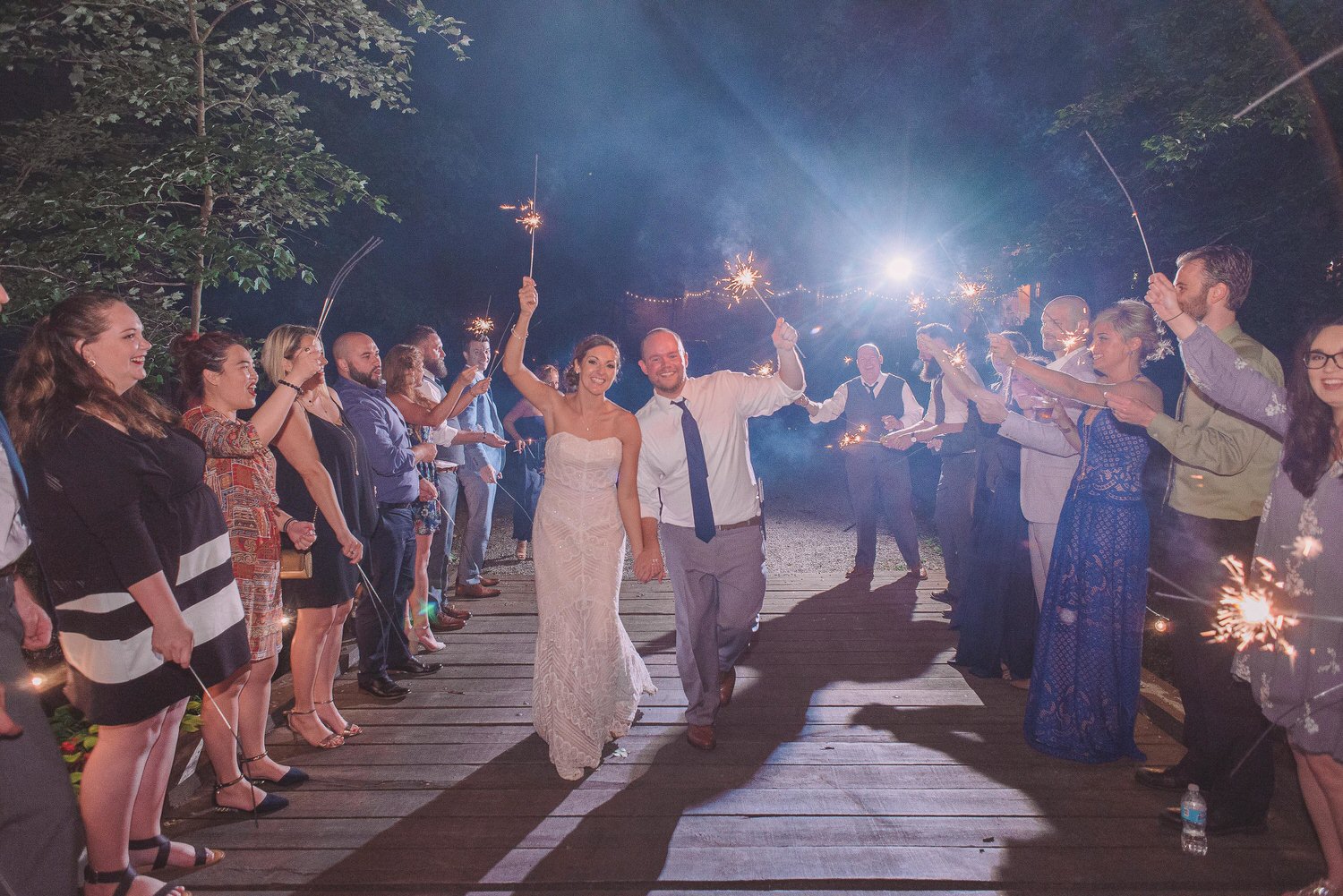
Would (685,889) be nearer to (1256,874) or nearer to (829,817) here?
(829,817)

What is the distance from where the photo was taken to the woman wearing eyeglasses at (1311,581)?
8.17 ft

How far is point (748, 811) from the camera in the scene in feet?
11.2

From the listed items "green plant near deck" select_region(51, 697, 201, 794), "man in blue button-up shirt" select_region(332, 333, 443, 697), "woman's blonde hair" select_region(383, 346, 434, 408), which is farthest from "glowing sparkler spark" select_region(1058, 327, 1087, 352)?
"green plant near deck" select_region(51, 697, 201, 794)

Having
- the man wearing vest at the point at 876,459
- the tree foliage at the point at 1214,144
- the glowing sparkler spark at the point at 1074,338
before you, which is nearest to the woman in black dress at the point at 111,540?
the glowing sparkler spark at the point at 1074,338

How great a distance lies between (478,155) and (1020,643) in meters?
16.6

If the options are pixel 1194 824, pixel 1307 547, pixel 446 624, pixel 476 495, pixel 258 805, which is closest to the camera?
pixel 1307 547

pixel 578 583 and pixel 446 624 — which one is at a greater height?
pixel 578 583

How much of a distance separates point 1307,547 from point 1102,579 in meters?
1.21

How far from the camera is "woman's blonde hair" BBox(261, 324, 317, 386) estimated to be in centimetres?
359

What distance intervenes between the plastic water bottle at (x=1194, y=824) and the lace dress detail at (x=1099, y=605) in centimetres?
72

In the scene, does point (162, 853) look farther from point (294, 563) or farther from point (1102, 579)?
point (1102, 579)

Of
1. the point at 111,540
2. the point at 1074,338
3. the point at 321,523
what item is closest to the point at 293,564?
the point at 321,523

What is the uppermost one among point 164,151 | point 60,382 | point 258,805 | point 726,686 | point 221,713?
point 164,151

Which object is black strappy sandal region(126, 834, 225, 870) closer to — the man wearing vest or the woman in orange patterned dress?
the woman in orange patterned dress
